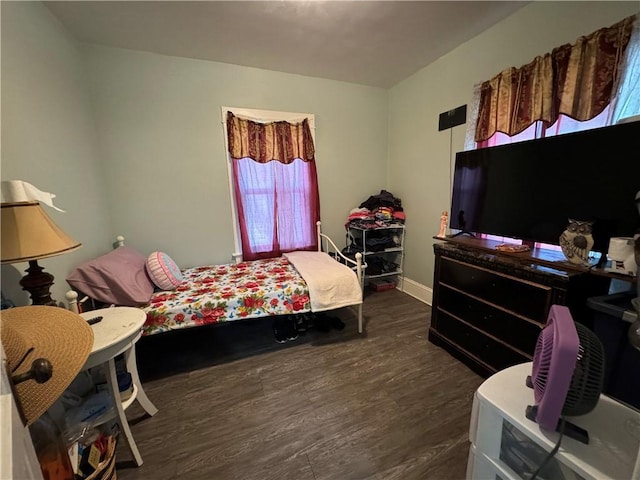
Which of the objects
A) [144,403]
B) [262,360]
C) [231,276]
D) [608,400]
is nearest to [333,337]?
[262,360]

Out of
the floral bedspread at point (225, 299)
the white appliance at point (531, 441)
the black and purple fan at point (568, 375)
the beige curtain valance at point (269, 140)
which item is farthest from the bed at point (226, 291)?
the black and purple fan at point (568, 375)

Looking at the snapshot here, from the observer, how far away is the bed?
1757mm

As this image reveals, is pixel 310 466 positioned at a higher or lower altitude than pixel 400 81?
lower

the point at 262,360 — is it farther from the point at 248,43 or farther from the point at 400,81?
the point at 400,81

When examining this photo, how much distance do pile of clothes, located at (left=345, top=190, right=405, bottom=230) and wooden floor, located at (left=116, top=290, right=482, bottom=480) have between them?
4.17ft

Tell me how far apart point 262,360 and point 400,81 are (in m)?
3.35

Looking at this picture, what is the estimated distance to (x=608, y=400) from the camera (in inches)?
34.4

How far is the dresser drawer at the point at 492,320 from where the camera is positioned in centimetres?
153

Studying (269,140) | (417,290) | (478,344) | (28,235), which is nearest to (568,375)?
(478,344)

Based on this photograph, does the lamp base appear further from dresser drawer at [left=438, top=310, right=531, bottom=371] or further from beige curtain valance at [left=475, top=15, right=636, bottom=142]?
beige curtain valance at [left=475, top=15, right=636, bottom=142]

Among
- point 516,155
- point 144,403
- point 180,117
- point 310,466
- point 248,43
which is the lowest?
point 310,466

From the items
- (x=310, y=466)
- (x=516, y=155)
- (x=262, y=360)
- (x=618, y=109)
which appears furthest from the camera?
(x=262, y=360)

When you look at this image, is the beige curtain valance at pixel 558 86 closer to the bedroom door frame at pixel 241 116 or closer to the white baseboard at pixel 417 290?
the white baseboard at pixel 417 290

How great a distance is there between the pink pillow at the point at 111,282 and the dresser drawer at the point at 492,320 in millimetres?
2247
